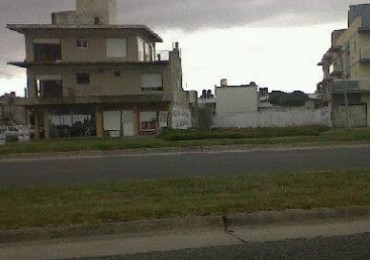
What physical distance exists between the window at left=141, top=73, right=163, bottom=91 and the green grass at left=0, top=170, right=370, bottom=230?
39.3 metres

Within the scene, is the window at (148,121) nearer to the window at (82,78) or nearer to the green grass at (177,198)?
the window at (82,78)

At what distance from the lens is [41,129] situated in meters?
51.8

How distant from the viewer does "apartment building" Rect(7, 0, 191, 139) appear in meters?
50.2

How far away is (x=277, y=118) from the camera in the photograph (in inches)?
2286

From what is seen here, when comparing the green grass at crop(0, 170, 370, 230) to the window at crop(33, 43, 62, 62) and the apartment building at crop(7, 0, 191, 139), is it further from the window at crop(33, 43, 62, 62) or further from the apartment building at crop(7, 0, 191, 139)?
the window at crop(33, 43, 62, 62)

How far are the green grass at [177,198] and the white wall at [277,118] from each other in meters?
43.0

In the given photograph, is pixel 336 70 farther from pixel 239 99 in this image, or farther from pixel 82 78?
pixel 82 78

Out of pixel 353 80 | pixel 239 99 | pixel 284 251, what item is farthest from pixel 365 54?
pixel 284 251

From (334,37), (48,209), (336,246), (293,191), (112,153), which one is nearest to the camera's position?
(336,246)

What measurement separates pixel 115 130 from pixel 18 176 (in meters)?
35.3

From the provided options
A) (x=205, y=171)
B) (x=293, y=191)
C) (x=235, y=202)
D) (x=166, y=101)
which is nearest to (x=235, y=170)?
(x=205, y=171)

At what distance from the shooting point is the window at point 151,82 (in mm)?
51594

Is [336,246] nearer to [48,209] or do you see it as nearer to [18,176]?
[48,209]

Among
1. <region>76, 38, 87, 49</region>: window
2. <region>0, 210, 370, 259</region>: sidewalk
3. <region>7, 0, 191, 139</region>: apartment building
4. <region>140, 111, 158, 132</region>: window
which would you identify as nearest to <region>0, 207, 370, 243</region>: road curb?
<region>0, 210, 370, 259</region>: sidewalk
